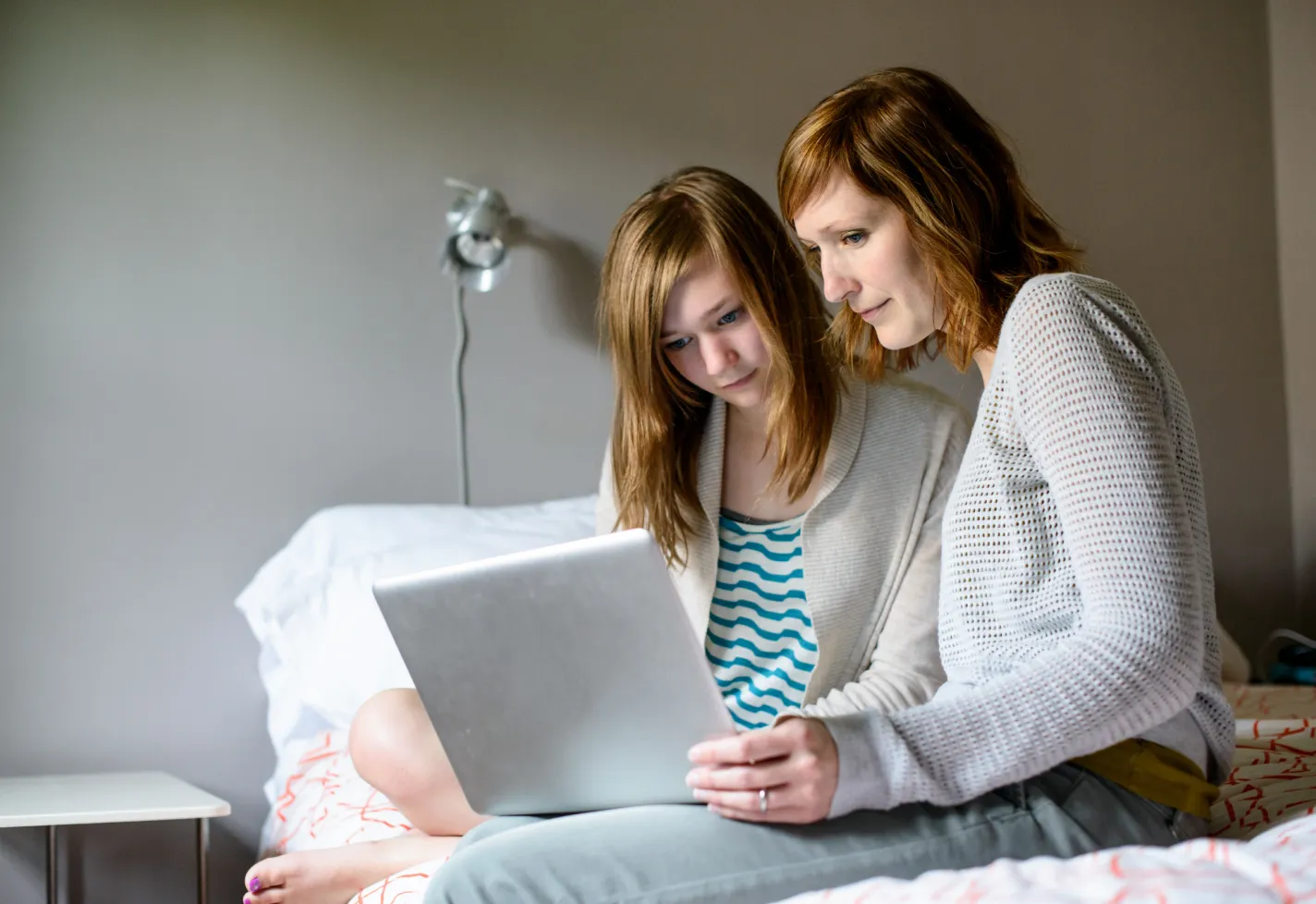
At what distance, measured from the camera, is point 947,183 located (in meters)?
0.98

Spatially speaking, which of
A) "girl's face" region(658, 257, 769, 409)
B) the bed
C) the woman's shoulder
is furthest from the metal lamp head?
the woman's shoulder

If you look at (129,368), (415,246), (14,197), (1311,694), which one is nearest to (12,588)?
(129,368)

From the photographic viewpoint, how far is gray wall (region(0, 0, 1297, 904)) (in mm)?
1832

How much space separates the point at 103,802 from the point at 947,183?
116 centimetres

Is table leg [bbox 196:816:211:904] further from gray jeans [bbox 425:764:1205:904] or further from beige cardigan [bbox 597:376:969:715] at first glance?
gray jeans [bbox 425:764:1205:904]

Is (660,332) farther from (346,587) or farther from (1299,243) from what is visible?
(1299,243)

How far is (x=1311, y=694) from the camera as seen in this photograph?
1.85 meters

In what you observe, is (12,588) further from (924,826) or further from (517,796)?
(924,826)

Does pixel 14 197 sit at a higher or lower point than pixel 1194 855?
higher

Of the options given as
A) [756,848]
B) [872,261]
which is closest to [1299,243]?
[872,261]

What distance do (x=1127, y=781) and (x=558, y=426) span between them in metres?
1.33

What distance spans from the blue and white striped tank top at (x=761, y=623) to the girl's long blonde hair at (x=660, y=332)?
6 cm

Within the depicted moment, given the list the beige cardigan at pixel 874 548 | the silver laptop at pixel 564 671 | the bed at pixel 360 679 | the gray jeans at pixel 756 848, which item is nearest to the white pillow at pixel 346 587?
the bed at pixel 360 679

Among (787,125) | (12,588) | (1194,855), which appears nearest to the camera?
(1194,855)
